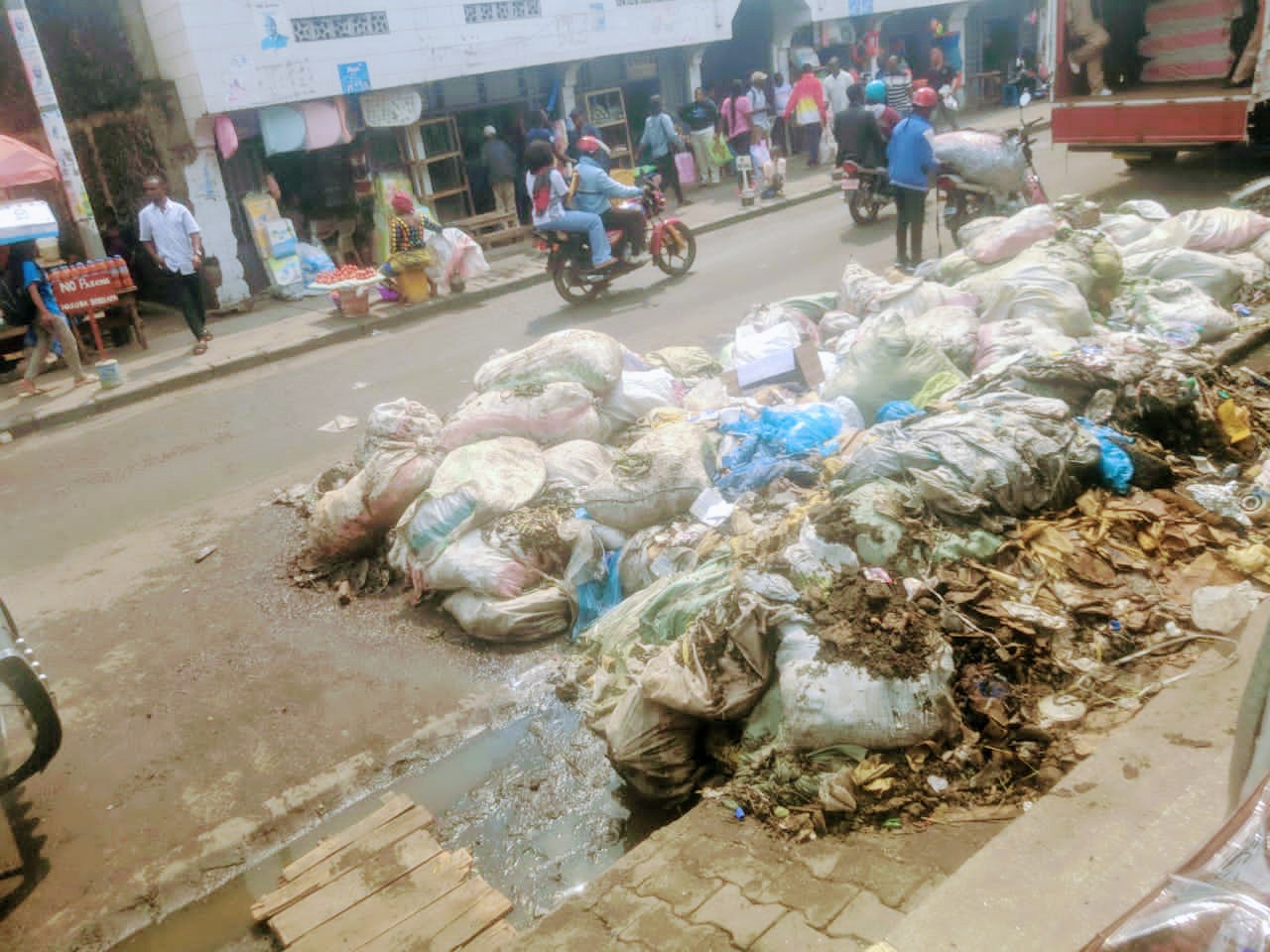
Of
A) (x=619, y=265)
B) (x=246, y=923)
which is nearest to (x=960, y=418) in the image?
(x=246, y=923)

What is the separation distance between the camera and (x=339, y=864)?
3.15 meters

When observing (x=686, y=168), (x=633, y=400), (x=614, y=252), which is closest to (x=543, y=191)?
(x=614, y=252)

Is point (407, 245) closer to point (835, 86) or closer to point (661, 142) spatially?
point (661, 142)

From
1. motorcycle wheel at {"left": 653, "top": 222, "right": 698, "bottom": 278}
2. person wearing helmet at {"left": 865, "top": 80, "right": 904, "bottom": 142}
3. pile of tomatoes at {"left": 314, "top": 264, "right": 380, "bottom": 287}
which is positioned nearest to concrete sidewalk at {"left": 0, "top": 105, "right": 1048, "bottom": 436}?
pile of tomatoes at {"left": 314, "top": 264, "right": 380, "bottom": 287}

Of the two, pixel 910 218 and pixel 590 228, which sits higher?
pixel 590 228

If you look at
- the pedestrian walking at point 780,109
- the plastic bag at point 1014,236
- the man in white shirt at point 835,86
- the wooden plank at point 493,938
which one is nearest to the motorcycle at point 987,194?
the plastic bag at point 1014,236

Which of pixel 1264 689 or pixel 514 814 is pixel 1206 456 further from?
pixel 514 814

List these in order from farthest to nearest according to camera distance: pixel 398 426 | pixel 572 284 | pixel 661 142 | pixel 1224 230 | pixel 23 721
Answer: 1. pixel 661 142
2. pixel 572 284
3. pixel 1224 230
4. pixel 398 426
5. pixel 23 721

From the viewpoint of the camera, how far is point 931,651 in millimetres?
2912

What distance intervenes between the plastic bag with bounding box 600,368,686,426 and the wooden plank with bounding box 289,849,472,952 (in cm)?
309

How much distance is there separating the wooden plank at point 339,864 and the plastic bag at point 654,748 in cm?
73

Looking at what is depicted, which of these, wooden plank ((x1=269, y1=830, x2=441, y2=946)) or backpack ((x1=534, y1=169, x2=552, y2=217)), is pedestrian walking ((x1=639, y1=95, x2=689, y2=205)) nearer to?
backpack ((x1=534, y1=169, x2=552, y2=217))

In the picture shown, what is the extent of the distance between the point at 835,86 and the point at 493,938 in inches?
673

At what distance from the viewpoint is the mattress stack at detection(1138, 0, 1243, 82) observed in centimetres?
1029
